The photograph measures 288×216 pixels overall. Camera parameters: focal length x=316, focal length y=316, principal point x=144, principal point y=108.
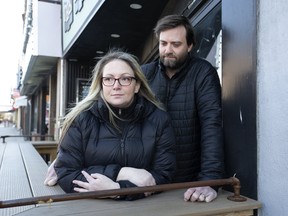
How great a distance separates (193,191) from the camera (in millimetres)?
1844

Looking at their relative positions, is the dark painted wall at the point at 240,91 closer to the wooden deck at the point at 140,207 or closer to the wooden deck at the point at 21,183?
the wooden deck at the point at 140,207

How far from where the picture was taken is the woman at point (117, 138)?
1.80 m

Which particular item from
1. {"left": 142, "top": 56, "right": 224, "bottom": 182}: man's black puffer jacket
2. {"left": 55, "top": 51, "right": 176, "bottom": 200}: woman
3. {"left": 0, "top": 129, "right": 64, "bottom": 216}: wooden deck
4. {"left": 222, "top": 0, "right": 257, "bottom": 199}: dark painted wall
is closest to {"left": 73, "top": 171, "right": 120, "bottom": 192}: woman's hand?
{"left": 55, "top": 51, "right": 176, "bottom": 200}: woman

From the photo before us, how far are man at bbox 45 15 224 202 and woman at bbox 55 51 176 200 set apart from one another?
→ 0.34 m

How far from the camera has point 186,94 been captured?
7.45 ft

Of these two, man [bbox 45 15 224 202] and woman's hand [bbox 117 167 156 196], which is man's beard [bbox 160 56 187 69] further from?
woman's hand [bbox 117 167 156 196]

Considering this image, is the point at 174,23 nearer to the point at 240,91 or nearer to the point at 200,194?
the point at 240,91

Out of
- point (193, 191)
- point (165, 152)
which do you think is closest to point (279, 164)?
point (193, 191)

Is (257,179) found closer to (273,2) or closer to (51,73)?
(273,2)

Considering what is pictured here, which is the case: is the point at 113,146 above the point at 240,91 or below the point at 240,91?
below

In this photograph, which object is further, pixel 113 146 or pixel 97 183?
pixel 113 146

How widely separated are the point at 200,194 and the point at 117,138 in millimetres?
579

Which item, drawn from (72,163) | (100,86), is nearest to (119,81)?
(100,86)

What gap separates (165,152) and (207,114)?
46 cm
